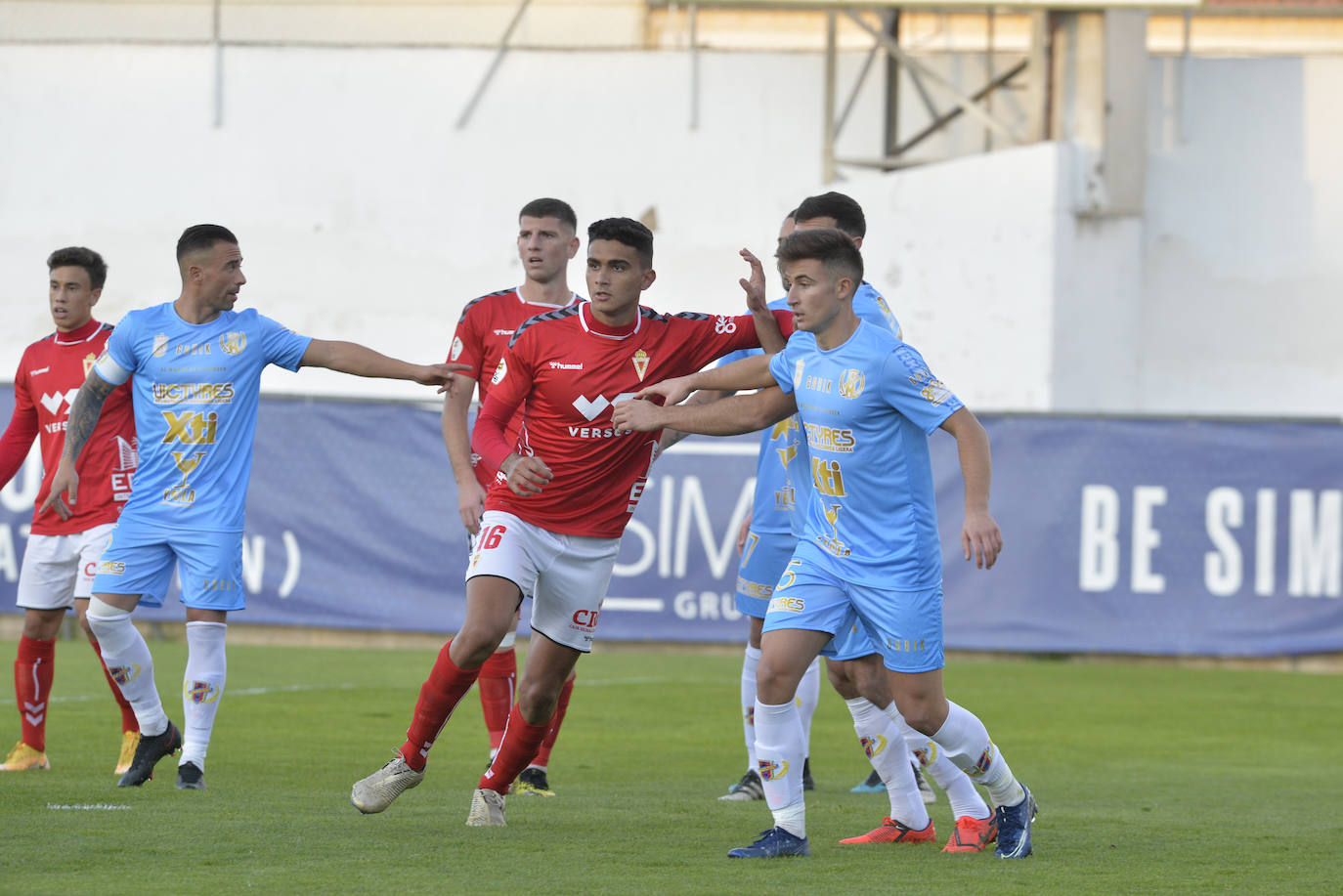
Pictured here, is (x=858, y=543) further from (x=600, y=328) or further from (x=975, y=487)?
(x=600, y=328)

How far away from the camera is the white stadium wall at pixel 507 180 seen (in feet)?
59.7

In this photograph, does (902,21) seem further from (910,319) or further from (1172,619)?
(1172,619)

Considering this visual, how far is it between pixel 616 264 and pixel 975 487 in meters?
1.52

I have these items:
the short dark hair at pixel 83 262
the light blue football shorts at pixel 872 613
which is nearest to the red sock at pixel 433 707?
the light blue football shorts at pixel 872 613

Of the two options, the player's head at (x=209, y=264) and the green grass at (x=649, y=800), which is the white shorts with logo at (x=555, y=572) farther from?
the player's head at (x=209, y=264)

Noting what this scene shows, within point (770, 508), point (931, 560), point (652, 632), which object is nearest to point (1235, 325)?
point (652, 632)

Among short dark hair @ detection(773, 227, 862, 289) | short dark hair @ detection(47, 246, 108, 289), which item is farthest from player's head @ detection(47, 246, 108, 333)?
short dark hair @ detection(773, 227, 862, 289)

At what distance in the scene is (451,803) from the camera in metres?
6.79

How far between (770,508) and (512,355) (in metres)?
1.46

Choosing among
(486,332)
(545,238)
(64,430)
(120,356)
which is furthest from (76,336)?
(545,238)

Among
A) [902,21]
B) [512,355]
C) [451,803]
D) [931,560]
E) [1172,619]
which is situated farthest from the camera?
[902,21]

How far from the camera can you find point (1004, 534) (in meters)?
13.2

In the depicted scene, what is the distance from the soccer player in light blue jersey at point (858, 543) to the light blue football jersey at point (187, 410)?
221 cm

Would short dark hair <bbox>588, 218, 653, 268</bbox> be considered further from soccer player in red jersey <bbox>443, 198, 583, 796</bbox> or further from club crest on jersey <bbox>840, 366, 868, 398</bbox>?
soccer player in red jersey <bbox>443, 198, 583, 796</bbox>
